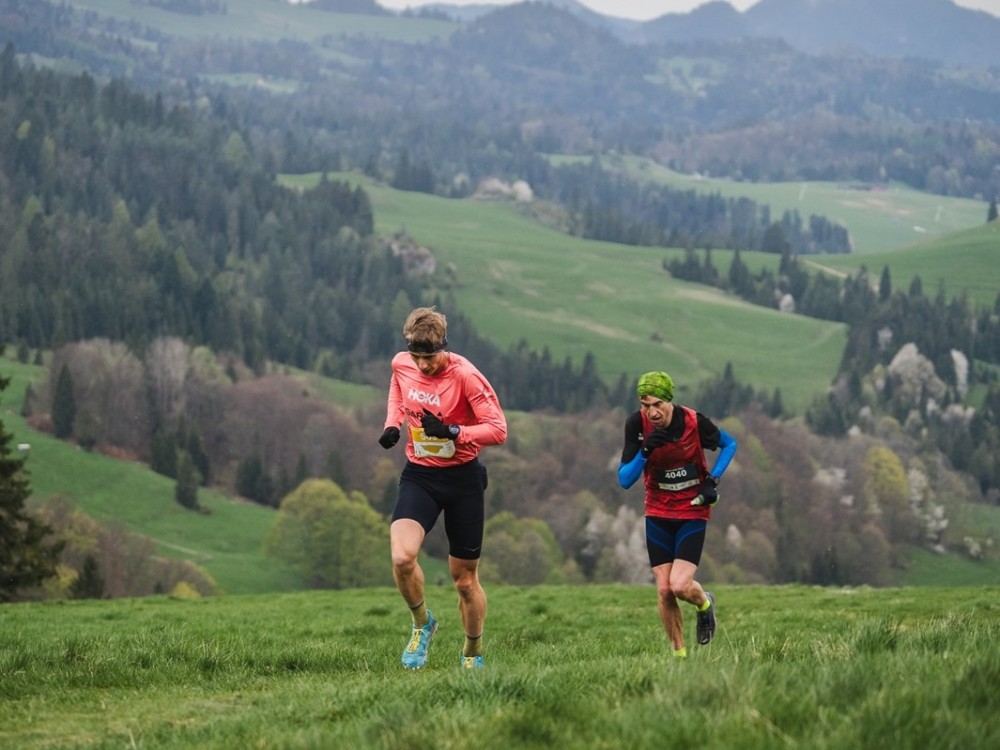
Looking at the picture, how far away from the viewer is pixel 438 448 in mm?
12703

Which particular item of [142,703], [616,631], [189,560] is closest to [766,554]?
[189,560]

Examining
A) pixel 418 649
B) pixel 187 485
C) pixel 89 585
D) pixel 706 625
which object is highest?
pixel 706 625

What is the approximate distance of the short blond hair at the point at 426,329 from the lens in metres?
12.4

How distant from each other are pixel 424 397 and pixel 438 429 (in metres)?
0.60

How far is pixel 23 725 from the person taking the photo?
9945 millimetres

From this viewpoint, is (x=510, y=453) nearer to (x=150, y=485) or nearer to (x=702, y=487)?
(x=150, y=485)

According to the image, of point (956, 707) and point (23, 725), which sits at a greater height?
point (956, 707)

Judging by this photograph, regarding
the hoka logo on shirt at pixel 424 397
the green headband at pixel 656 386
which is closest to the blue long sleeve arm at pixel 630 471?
the green headband at pixel 656 386

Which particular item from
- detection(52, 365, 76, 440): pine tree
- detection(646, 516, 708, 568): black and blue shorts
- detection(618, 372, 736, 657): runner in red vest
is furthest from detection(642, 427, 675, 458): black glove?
detection(52, 365, 76, 440): pine tree

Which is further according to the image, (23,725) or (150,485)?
(150,485)

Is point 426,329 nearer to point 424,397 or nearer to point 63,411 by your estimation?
point 424,397

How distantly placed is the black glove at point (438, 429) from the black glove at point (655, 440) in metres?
1.95

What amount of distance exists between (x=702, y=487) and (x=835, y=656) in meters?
3.82

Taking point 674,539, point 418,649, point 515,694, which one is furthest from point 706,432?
point 515,694
